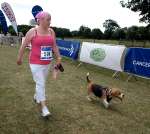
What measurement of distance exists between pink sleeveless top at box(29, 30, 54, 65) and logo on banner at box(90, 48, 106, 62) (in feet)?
25.5

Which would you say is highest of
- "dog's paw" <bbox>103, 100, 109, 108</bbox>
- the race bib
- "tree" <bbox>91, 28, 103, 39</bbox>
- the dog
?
the race bib

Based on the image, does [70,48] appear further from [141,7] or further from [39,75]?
[141,7]

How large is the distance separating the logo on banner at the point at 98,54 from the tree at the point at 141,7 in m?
31.8

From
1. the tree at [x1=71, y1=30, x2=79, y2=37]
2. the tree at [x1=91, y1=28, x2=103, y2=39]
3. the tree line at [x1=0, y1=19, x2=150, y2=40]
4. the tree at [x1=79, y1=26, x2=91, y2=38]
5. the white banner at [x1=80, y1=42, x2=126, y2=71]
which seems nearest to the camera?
the white banner at [x1=80, y1=42, x2=126, y2=71]

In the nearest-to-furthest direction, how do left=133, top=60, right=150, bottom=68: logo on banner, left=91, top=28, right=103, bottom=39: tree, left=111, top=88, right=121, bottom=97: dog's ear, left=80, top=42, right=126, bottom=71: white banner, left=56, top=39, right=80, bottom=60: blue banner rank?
left=111, top=88, right=121, bottom=97: dog's ear, left=133, top=60, right=150, bottom=68: logo on banner, left=80, top=42, right=126, bottom=71: white banner, left=56, top=39, right=80, bottom=60: blue banner, left=91, top=28, right=103, bottom=39: tree

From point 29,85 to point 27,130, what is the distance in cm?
434

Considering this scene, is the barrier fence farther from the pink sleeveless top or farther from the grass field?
the pink sleeveless top

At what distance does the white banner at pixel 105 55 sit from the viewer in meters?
13.0

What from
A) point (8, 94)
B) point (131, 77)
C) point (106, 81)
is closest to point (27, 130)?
point (8, 94)

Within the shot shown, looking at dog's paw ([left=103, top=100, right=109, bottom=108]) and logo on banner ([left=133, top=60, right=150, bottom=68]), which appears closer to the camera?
dog's paw ([left=103, top=100, right=109, bottom=108])

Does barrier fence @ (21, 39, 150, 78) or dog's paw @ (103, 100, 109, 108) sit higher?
barrier fence @ (21, 39, 150, 78)

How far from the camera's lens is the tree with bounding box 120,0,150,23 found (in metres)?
45.0

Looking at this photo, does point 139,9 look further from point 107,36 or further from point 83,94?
point 83,94

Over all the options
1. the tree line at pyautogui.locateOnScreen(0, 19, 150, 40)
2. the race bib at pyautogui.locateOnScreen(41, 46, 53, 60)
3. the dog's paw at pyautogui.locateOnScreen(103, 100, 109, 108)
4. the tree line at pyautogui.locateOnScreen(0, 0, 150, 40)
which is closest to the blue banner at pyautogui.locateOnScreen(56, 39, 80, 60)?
the dog's paw at pyautogui.locateOnScreen(103, 100, 109, 108)
